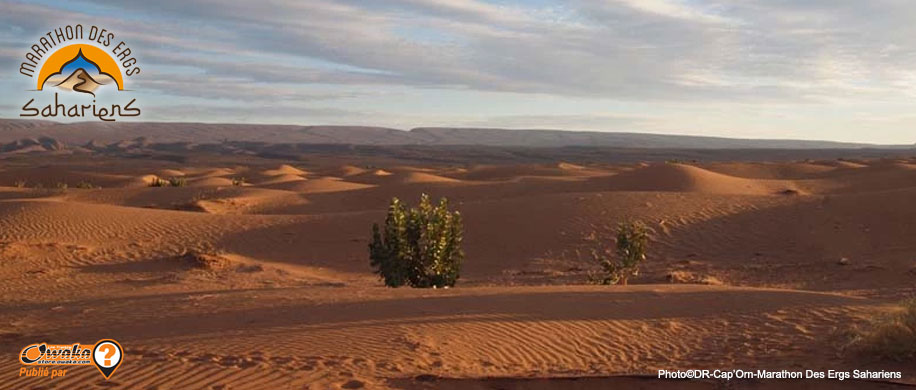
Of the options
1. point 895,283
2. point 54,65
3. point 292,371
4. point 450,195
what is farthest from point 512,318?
point 450,195

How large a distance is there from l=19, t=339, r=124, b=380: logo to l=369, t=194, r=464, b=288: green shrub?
5.31 metres

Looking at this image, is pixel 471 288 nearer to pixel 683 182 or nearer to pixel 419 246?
pixel 419 246

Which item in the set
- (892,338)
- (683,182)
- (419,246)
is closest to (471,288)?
(419,246)

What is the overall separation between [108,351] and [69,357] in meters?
0.39

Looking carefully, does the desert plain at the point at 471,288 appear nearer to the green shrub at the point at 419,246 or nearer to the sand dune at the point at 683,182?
the sand dune at the point at 683,182

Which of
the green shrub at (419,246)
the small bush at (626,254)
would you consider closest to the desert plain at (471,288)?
the small bush at (626,254)

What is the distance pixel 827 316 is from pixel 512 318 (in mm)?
3567

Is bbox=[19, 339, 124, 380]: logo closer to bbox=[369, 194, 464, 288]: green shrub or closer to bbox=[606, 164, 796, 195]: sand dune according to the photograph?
bbox=[369, 194, 464, 288]: green shrub

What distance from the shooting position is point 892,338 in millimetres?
6734

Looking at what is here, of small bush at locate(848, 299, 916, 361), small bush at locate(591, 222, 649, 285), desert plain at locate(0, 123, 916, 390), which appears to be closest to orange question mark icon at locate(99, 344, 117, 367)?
desert plain at locate(0, 123, 916, 390)

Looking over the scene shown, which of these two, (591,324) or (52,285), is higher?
(591,324)

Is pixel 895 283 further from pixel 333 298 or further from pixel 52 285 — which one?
pixel 52 285

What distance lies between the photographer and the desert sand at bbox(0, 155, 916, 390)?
6.90 m

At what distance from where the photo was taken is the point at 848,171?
1483 inches
